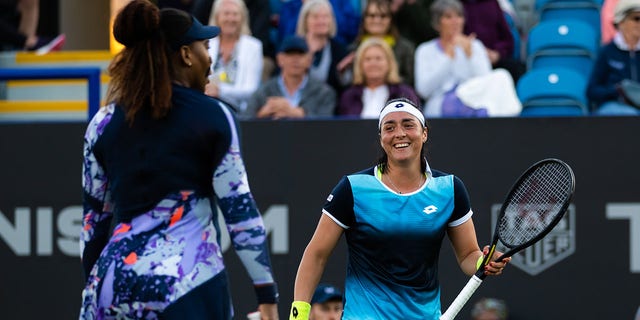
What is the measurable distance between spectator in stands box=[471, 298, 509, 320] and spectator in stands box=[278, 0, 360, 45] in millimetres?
2841

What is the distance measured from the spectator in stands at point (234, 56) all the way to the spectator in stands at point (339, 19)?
55 centimetres

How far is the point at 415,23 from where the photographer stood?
33.3ft

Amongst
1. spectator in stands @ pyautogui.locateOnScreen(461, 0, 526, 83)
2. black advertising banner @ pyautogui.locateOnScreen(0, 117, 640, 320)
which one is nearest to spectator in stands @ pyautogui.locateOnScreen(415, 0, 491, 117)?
spectator in stands @ pyautogui.locateOnScreen(461, 0, 526, 83)

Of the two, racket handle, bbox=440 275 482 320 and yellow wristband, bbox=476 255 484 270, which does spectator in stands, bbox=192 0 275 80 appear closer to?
yellow wristband, bbox=476 255 484 270

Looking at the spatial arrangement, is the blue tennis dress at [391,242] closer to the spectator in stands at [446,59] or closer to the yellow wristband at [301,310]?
the yellow wristband at [301,310]

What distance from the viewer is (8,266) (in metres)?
8.76

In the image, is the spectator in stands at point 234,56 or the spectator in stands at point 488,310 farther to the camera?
the spectator in stands at point 234,56

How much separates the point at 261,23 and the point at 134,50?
577 centimetres

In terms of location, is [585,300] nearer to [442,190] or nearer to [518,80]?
[518,80]

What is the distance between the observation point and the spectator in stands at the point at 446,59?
930cm

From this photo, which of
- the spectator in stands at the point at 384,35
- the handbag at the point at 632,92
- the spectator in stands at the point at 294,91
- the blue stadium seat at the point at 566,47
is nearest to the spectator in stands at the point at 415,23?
the spectator in stands at the point at 384,35

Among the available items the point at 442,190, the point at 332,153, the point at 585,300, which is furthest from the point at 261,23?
the point at 442,190

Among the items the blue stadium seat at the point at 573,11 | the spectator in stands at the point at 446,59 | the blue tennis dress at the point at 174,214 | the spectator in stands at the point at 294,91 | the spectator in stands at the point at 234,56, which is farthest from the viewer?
the blue stadium seat at the point at 573,11

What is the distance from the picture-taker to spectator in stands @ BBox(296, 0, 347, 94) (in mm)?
9609
